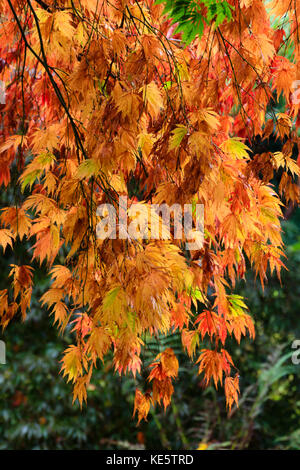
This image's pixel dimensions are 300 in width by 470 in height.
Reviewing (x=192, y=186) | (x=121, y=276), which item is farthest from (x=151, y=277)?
(x=192, y=186)

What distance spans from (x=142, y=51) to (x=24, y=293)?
Answer: 744 millimetres

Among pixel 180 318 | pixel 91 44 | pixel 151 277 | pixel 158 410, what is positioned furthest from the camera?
pixel 158 410

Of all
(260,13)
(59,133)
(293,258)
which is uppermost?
(260,13)

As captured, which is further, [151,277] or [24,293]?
[24,293]

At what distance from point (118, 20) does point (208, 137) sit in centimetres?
52

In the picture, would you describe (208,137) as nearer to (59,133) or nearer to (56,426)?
(59,133)

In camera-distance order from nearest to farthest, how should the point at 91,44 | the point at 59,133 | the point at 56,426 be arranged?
the point at 91,44 < the point at 59,133 < the point at 56,426

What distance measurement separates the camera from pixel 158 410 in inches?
134

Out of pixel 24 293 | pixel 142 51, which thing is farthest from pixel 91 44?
pixel 24 293

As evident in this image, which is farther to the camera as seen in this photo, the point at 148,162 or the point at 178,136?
the point at 148,162

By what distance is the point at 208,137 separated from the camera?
0.98 metres

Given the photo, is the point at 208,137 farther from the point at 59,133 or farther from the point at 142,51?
the point at 59,133

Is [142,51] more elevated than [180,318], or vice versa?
[142,51]

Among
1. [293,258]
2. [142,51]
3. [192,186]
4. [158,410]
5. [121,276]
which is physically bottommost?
[158,410]
